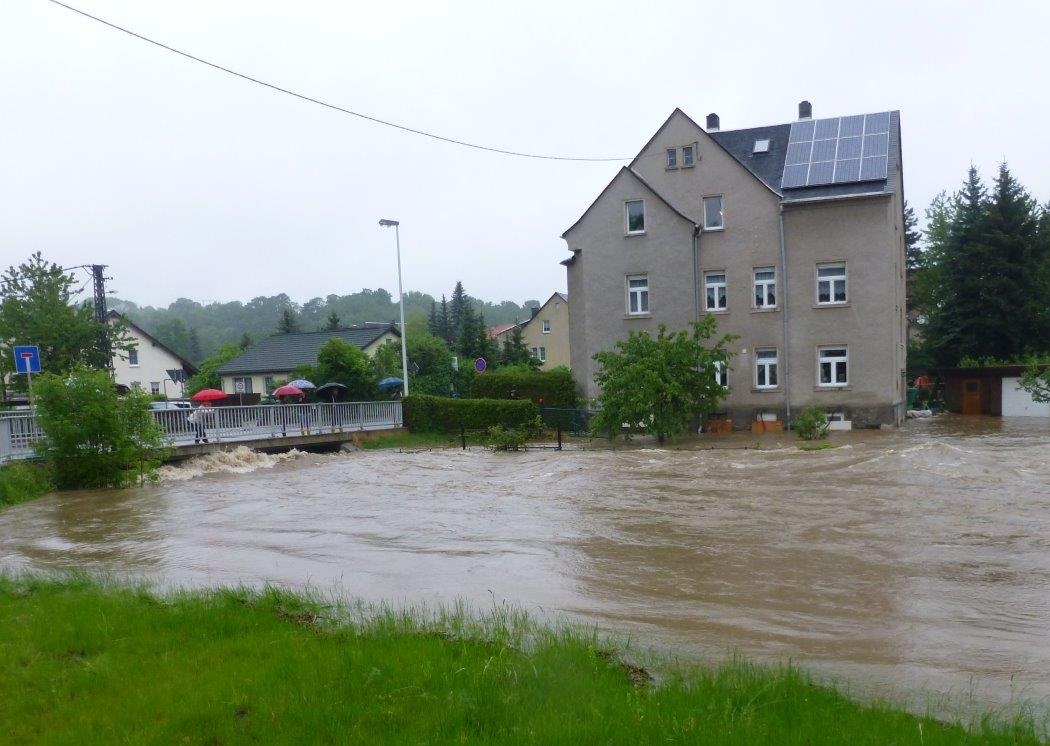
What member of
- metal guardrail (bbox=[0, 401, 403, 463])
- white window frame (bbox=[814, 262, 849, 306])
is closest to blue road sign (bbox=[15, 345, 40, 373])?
metal guardrail (bbox=[0, 401, 403, 463])

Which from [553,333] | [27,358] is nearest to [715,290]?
[27,358]

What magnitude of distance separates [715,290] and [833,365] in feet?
17.8

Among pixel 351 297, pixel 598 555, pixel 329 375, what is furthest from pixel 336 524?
pixel 351 297

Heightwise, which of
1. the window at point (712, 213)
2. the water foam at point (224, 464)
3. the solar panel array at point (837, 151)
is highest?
the solar panel array at point (837, 151)

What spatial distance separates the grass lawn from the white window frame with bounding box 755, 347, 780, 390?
27.3 metres

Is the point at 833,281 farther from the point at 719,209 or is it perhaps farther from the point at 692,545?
the point at 692,545

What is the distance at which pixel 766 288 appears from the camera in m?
32.8

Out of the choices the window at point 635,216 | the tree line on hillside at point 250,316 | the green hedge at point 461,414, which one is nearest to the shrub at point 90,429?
the green hedge at point 461,414

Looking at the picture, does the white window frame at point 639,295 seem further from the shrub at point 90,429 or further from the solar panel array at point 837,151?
the shrub at point 90,429

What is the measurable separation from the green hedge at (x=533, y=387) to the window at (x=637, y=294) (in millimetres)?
4165

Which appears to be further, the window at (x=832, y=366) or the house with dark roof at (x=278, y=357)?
the house with dark roof at (x=278, y=357)

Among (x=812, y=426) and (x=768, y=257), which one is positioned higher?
(x=768, y=257)

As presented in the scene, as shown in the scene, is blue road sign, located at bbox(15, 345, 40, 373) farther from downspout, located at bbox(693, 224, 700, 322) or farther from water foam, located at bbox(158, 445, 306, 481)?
downspout, located at bbox(693, 224, 700, 322)

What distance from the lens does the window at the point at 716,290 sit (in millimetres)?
33469
